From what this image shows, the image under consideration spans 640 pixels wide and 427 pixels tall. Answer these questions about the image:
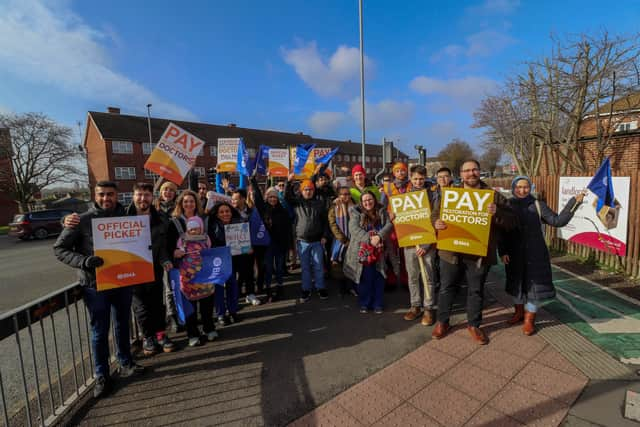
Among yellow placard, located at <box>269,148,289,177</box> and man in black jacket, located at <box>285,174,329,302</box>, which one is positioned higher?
yellow placard, located at <box>269,148,289,177</box>

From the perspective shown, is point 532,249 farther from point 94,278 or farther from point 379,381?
point 94,278

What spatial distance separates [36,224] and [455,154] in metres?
59.6

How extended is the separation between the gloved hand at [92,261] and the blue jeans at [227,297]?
5.74 feet

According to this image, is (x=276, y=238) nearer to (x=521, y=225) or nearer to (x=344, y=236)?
(x=344, y=236)

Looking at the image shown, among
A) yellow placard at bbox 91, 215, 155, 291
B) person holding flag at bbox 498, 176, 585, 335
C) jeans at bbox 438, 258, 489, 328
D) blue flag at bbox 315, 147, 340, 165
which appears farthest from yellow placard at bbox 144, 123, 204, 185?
person holding flag at bbox 498, 176, 585, 335

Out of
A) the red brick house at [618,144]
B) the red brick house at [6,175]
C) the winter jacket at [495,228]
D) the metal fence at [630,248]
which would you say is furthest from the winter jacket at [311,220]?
the red brick house at [6,175]

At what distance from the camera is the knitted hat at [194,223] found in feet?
12.1

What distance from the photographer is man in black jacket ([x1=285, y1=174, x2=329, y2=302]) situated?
5.07 metres

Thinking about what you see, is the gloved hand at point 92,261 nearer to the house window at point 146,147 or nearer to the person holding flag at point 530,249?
the person holding flag at point 530,249

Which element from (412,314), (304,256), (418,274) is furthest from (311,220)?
(412,314)

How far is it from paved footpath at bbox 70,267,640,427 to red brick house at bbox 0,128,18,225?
3630cm

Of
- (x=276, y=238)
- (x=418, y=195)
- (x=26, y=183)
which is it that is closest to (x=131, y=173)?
(x=26, y=183)

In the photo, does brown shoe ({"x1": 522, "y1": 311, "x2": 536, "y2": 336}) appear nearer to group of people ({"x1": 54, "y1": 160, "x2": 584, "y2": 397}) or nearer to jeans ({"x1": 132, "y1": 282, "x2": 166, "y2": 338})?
group of people ({"x1": 54, "y1": 160, "x2": 584, "y2": 397})

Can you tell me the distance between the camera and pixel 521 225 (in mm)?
3805
